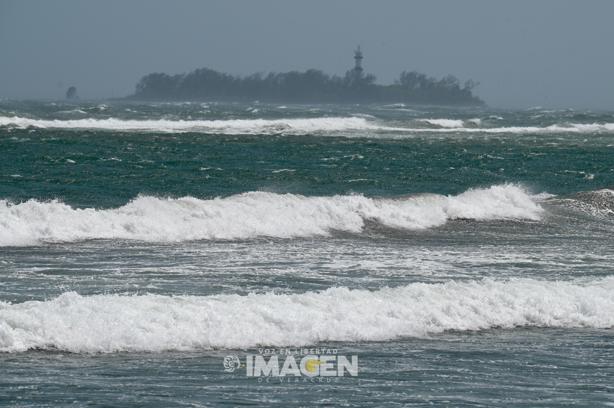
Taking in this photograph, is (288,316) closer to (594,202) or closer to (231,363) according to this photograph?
(231,363)

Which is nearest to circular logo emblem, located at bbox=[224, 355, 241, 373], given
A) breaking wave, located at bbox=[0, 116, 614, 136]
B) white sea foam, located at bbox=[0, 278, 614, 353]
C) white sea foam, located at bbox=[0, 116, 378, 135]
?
white sea foam, located at bbox=[0, 278, 614, 353]

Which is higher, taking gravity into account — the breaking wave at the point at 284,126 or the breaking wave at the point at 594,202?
the breaking wave at the point at 284,126

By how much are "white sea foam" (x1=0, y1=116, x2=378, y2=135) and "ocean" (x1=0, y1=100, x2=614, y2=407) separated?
2591 cm

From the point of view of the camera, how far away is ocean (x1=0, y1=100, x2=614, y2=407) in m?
11.4

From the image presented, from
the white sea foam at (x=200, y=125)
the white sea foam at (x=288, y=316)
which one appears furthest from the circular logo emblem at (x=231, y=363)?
the white sea foam at (x=200, y=125)

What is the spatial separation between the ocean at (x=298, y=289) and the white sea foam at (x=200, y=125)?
2591 centimetres

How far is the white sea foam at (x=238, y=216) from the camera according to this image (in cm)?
2220

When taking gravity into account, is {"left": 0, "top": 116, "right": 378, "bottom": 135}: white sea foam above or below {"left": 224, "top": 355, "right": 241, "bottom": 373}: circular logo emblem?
above

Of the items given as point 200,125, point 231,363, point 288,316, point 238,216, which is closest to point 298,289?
point 288,316

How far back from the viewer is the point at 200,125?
236ft

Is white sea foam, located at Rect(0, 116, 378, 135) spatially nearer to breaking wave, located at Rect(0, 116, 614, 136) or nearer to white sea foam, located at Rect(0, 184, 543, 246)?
breaking wave, located at Rect(0, 116, 614, 136)

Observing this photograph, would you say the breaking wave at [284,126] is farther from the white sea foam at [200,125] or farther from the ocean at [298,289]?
the ocean at [298,289]

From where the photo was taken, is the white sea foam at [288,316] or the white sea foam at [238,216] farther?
the white sea foam at [238,216]

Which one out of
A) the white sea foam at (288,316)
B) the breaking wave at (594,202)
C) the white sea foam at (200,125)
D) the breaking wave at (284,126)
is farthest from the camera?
the breaking wave at (284,126)
